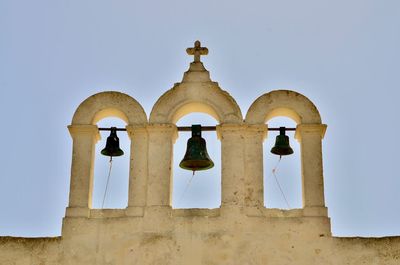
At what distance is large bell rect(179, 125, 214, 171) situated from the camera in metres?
11.9

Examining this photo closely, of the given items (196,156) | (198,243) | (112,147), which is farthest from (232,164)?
(112,147)

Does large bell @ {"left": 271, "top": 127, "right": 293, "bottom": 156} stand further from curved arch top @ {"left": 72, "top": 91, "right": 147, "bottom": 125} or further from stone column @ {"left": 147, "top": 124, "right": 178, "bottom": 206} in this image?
curved arch top @ {"left": 72, "top": 91, "right": 147, "bottom": 125}

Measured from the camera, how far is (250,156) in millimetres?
11750

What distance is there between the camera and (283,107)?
39.3 feet

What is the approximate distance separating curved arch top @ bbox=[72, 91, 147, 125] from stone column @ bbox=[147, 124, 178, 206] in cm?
28

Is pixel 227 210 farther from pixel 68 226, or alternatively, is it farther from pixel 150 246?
pixel 68 226

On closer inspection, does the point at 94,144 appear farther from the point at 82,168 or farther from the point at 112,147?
the point at 82,168

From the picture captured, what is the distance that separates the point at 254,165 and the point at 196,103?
1.14 m

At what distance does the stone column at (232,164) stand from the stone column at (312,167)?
766 millimetres

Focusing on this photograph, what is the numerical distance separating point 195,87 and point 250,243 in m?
2.22

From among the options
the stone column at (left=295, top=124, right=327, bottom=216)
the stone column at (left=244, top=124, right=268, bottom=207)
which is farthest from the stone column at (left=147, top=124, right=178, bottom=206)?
the stone column at (left=295, top=124, right=327, bottom=216)

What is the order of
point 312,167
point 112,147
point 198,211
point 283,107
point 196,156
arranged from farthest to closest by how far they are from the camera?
point 112,147, point 283,107, point 196,156, point 312,167, point 198,211

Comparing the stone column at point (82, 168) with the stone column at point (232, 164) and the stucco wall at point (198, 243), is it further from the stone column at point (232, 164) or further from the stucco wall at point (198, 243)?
the stone column at point (232, 164)

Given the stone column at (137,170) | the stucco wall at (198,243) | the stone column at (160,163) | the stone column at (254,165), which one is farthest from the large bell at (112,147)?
the stone column at (254,165)
